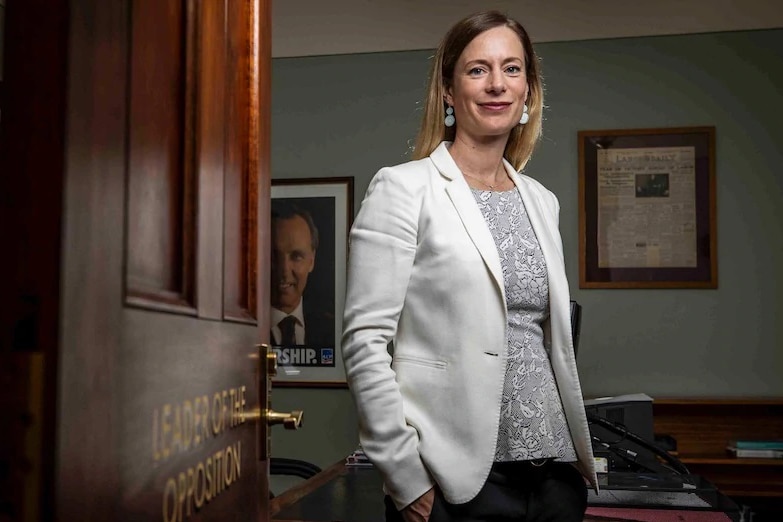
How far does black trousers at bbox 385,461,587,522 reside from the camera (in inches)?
51.6

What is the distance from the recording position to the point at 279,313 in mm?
3906

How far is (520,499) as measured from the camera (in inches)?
52.9

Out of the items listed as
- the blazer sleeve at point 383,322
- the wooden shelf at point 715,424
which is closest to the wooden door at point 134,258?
the blazer sleeve at point 383,322

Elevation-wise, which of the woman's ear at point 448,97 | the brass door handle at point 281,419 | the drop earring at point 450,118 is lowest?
the brass door handle at point 281,419

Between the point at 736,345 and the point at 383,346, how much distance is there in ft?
8.80

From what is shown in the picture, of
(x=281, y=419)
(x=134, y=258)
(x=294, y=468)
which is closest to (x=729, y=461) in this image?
(x=294, y=468)

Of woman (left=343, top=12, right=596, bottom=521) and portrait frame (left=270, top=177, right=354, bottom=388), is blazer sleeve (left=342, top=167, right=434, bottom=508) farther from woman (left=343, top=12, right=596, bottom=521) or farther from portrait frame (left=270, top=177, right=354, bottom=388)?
portrait frame (left=270, top=177, right=354, bottom=388)

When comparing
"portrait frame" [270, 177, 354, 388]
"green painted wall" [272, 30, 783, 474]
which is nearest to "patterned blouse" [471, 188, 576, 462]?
"green painted wall" [272, 30, 783, 474]

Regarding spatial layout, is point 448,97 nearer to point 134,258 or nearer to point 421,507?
point 421,507

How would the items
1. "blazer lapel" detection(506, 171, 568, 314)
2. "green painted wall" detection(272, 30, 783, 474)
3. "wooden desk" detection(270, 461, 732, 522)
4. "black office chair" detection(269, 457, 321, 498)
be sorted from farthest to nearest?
"green painted wall" detection(272, 30, 783, 474), "black office chair" detection(269, 457, 321, 498), "wooden desk" detection(270, 461, 732, 522), "blazer lapel" detection(506, 171, 568, 314)

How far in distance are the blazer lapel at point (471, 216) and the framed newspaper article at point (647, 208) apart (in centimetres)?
233

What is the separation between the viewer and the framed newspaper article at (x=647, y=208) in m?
3.63

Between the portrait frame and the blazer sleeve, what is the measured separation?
8.04ft

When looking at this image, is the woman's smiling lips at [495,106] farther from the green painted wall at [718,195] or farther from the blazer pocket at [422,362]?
the green painted wall at [718,195]
